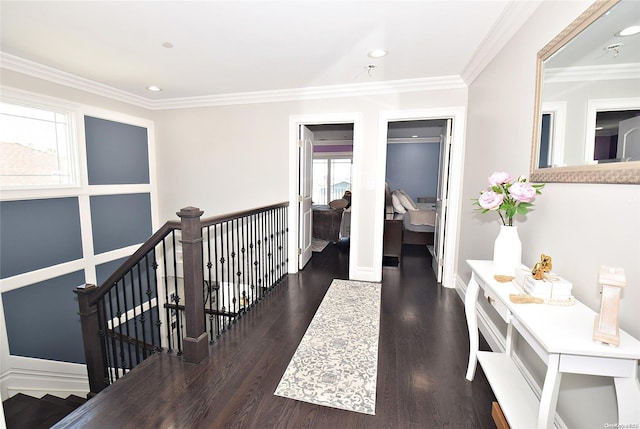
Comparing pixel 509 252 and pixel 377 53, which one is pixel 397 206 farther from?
pixel 509 252

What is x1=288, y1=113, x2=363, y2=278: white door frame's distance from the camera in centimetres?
367

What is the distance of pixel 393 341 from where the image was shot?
7.77ft

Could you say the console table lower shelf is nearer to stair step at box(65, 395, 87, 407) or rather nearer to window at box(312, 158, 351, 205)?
stair step at box(65, 395, 87, 407)

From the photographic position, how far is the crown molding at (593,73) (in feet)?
3.38

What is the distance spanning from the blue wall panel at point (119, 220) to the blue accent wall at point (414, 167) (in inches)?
234

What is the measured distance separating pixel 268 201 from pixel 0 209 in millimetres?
2872

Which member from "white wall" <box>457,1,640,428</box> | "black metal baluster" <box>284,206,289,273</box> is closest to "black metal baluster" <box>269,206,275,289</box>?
"black metal baluster" <box>284,206,289,273</box>

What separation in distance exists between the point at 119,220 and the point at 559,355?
504 cm

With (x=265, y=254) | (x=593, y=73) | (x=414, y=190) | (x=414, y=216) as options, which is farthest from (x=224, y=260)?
(x=414, y=190)

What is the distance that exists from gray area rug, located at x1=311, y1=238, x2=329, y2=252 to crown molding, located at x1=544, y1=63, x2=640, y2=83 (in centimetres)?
425

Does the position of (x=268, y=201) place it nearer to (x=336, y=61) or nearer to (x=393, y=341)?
(x=336, y=61)

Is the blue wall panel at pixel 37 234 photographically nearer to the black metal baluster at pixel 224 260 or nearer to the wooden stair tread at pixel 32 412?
the wooden stair tread at pixel 32 412

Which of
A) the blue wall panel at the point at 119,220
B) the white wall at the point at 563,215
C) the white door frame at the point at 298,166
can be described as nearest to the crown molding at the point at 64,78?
the blue wall panel at the point at 119,220

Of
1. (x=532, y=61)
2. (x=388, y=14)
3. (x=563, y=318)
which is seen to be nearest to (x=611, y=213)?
(x=563, y=318)
